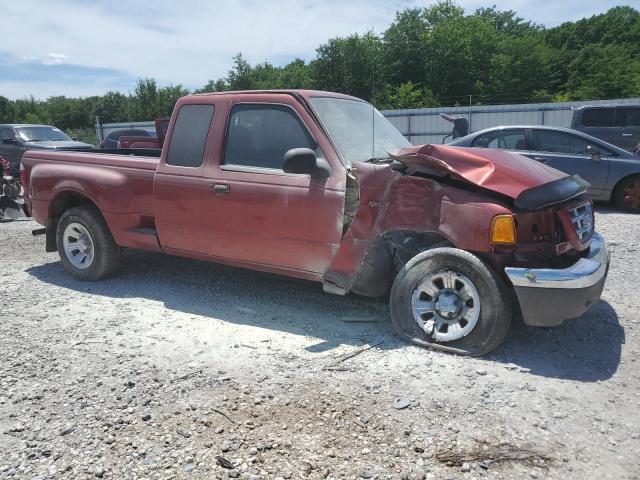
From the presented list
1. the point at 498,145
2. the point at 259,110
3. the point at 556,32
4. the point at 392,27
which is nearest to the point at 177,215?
the point at 259,110

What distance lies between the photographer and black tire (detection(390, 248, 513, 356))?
3.59 meters

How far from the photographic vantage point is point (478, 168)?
375cm

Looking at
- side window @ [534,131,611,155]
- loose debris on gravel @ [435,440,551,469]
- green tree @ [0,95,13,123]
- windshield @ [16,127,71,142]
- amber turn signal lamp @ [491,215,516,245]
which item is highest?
green tree @ [0,95,13,123]

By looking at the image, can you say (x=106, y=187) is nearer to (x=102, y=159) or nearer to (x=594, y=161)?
Answer: (x=102, y=159)

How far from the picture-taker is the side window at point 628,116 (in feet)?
38.3

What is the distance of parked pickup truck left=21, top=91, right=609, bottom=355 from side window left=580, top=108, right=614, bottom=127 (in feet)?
29.1

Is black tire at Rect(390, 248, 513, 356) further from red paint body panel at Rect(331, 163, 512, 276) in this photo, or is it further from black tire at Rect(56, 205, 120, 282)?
black tire at Rect(56, 205, 120, 282)

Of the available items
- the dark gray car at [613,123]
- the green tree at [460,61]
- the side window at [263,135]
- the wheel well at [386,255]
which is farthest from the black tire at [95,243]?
the green tree at [460,61]

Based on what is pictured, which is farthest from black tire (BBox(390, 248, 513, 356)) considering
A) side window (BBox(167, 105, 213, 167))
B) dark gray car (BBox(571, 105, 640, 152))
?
dark gray car (BBox(571, 105, 640, 152))

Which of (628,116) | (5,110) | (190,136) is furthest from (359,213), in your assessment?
(5,110)

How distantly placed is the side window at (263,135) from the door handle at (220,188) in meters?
0.23

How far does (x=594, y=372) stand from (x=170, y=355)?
9.78 feet

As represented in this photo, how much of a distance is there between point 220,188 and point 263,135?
0.60 meters

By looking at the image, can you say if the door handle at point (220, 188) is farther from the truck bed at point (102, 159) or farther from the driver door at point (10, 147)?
the driver door at point (10, 147)
